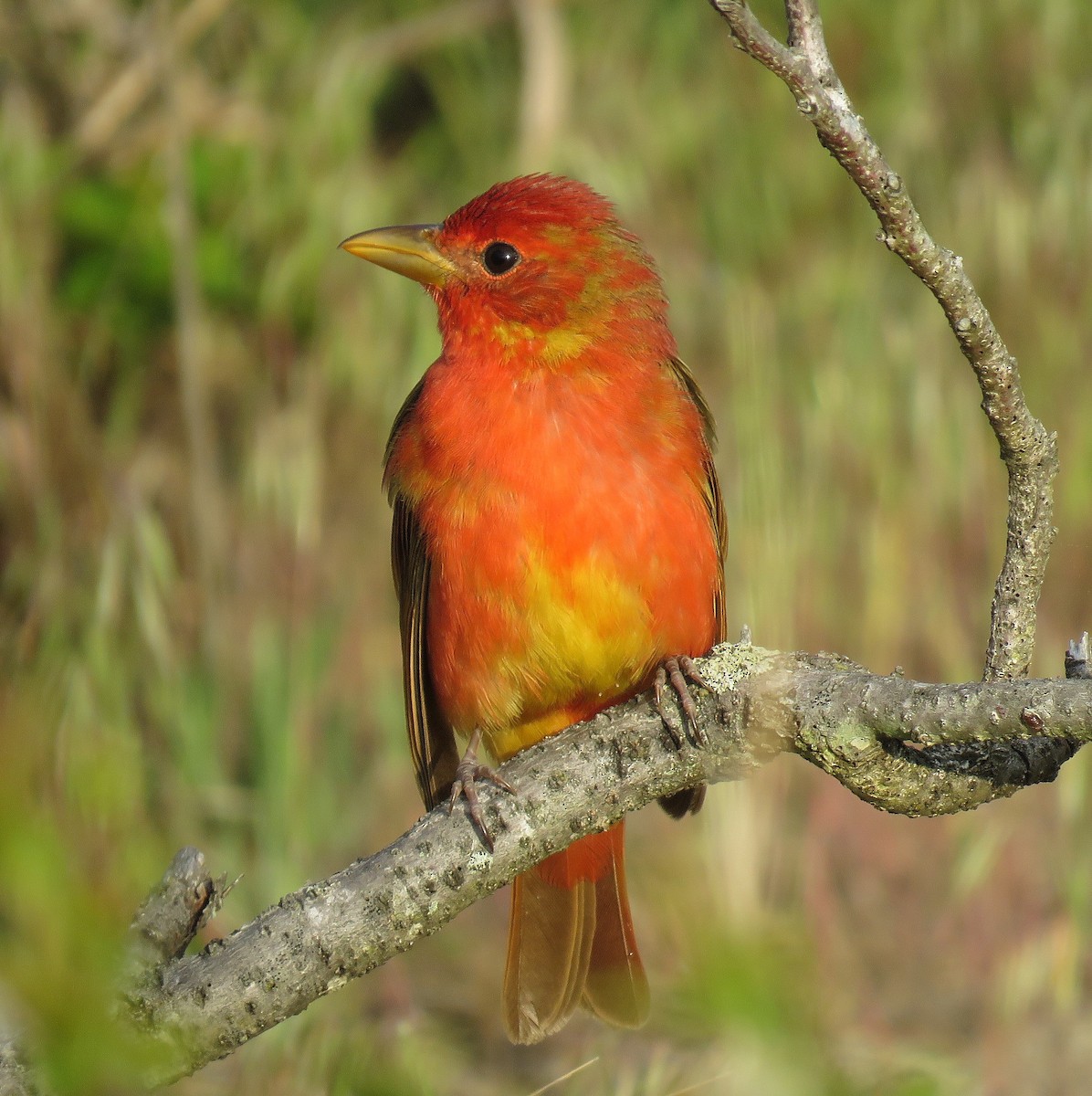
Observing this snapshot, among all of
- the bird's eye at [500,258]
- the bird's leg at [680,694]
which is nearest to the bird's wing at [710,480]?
the bird's eye at [500,258]

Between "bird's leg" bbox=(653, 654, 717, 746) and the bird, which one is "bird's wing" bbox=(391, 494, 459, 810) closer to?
the bird

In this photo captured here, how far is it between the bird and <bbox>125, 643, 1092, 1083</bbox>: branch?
12cm

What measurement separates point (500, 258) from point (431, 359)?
202 centimetres

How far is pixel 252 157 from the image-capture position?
559cm

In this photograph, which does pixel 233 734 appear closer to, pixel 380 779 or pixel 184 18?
pixel 380 779

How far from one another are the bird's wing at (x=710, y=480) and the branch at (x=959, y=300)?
101 cm

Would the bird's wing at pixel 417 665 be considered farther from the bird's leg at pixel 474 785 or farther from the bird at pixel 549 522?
the bird's leg at pixel 474 785

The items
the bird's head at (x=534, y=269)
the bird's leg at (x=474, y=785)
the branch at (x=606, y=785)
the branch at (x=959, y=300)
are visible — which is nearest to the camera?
the branch at (x=959, y=300)

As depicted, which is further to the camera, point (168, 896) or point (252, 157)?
point (252, 157)

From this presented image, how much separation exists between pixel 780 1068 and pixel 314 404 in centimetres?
505

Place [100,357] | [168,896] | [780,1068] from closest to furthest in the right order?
1. [780,1068]
2. [168,896]
3. [100,357]

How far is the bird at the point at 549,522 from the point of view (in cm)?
293

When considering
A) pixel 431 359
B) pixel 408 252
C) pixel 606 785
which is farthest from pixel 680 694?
pixel 431 359

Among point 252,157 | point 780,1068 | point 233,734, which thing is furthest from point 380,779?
point 780,1068
